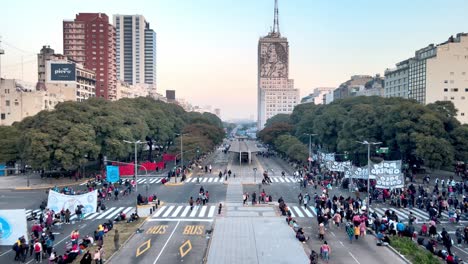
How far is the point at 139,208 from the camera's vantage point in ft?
125

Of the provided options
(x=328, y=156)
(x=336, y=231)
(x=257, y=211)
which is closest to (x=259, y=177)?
(x=328, y=156)

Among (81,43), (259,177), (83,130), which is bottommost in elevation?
(259,177)

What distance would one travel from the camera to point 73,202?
111 feet

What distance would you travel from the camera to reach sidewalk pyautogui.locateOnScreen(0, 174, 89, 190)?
5475 cm

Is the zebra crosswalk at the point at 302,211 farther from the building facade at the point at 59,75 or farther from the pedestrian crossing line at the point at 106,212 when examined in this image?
the building facade at the point at 59,75

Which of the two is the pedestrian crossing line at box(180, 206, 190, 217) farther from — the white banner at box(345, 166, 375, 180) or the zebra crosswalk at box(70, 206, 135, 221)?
the white banner at box(345, 166, 375, 180)

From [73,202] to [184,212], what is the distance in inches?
370

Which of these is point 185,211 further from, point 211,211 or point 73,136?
point 73,136

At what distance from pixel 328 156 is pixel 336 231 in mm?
25199

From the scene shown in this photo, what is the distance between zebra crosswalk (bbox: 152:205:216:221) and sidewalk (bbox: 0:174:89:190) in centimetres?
2216

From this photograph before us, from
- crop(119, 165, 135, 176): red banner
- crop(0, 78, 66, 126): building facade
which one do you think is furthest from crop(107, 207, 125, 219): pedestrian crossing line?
crop(0, 78, 66, 126): building facade

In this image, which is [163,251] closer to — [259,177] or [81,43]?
[259,177]

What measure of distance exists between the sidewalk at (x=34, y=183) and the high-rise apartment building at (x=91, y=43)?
3289 inches

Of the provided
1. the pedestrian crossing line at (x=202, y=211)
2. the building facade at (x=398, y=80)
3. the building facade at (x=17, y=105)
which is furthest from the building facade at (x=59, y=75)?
the building facade at (x=398, y=80)
